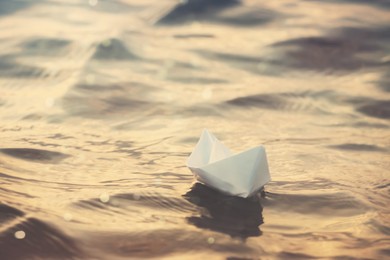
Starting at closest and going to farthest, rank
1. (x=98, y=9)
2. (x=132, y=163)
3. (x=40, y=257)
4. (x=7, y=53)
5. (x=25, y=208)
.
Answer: (x=40, y=257) → (x=25, y=208) → (x=132, y=163) → (x=7, y=53) → (x=98, y=9)

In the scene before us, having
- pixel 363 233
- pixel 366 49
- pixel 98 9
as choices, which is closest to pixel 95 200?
pixel 363 233

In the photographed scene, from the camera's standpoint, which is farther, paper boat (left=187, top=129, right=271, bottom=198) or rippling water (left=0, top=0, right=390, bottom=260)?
paper boat (left=187, top=129, right=271, bottom=198)

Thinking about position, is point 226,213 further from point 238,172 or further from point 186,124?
point 186,124

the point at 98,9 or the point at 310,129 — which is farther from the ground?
the point at 98,9

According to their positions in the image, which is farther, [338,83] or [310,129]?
[338,83]

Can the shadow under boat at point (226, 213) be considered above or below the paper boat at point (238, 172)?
below

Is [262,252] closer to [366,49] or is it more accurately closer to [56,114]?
[56,114]

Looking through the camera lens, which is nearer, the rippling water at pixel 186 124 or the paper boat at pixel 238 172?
the rippling water at pixel 186 124

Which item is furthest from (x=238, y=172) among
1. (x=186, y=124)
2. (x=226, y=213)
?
(x=186, y=124)
